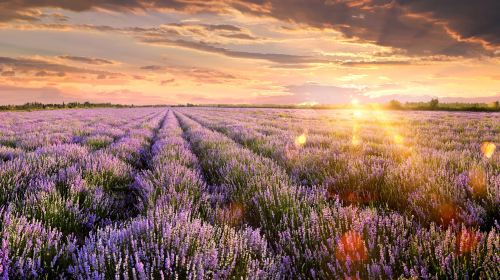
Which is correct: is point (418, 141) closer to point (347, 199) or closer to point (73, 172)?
point (347, 199)

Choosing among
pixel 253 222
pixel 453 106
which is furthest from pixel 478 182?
pixel 453 106

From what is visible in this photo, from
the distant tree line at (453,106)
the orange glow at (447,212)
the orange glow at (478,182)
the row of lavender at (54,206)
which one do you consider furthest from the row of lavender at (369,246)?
the distant tree line at (453,106)

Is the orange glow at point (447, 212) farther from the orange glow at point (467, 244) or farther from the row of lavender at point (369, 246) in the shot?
the orange glow at point (467, 244)

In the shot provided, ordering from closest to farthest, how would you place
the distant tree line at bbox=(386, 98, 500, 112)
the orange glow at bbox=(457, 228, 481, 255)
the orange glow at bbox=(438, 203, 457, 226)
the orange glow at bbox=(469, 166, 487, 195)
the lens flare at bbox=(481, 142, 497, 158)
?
the orange glow at bbox=(457, 228, 481, 255) < the orange glow at bbox=(438, 203, 457, 226) < the orange glow at bbox=(469, 166, 487, 195) < the lens flare at bbox=(481, 142, 497, 158) < the distant tree line at bbox=(386, 98, 500, 112)

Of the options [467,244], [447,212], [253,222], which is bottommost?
[253,222]

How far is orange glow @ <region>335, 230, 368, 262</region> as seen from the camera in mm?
2186

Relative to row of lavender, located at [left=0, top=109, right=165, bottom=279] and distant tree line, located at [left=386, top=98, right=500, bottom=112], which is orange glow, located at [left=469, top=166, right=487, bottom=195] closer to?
row of lavender, located at [left=0, top=109, right=165, bottom=279]

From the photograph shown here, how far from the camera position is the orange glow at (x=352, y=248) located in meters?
2.19

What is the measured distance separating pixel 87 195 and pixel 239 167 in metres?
2.11

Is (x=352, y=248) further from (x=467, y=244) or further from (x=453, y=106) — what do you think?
(x=453, y=106)

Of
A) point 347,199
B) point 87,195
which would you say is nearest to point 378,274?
point 347,199

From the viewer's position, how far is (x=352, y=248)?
7.33ft

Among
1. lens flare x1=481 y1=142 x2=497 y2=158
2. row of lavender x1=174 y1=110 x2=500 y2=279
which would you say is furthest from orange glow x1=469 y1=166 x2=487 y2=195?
lens flare x1=481 y1=142 x2=497 y2=158

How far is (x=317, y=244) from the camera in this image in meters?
2.44
